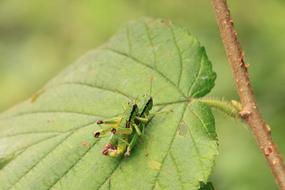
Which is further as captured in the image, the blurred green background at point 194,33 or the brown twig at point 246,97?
the blurred green background at point 194,33

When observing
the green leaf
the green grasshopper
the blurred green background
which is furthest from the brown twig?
the blurred green background

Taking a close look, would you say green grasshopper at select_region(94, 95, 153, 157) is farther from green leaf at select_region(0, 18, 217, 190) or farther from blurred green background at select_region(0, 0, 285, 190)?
blurred green background at select_region(0, 0, 285, 190)

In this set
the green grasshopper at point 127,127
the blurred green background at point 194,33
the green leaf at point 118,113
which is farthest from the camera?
the blurred green background at point 194,33

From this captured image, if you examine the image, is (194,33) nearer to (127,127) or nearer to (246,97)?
(127,127)

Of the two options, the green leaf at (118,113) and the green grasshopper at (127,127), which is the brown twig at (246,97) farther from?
the green grasshopper at (127,127)

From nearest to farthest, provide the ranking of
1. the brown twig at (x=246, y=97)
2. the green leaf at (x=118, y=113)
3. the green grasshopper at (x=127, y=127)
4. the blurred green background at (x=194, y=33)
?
the brown twig at (x=246, y=97) < the green leaf at (x=118, y=113) < the green grasshopper at (x=127, y=127) < the blurred green background at (x=194, y=33)

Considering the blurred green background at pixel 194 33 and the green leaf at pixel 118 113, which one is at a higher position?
the blurred green background at pixel 194 33

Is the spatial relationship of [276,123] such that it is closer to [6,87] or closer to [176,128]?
[176,128]

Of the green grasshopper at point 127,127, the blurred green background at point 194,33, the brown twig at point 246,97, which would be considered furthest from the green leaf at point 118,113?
the blurred green background at point 194,33
